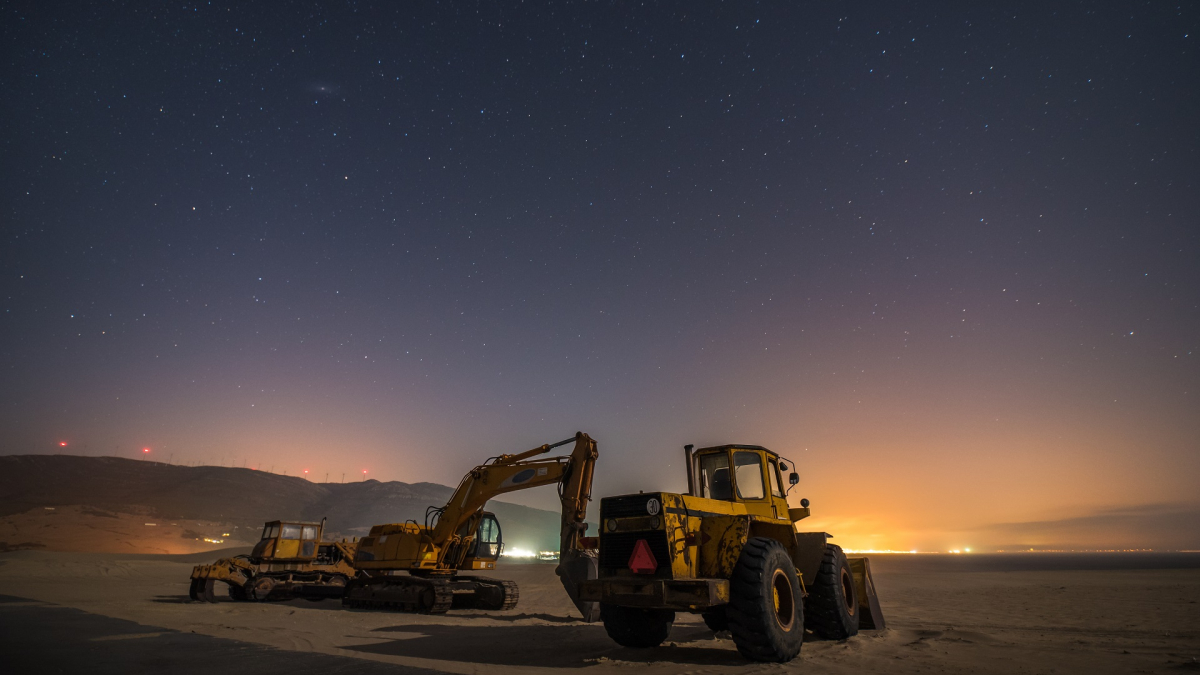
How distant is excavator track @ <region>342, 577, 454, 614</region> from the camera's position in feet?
60.2

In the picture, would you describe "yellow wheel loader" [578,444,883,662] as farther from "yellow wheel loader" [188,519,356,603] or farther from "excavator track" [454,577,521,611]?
"yellow wheel loader" [188,519,356,603]

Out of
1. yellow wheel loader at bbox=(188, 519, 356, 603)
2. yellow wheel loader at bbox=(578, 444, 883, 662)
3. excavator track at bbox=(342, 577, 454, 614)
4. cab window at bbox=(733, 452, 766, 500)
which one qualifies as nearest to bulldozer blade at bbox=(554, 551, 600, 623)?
yellow wheel loader at bbox=(578, 444, 883, 662)

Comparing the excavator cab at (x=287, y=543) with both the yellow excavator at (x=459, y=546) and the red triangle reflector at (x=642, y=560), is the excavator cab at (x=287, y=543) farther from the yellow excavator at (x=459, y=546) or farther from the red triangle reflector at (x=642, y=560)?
the red triangle reflector at (x=642, y=560)

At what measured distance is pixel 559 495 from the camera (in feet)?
55.6

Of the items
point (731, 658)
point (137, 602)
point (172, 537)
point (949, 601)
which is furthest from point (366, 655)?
point (172, 537)

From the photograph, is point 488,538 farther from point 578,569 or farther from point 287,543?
point 287,543

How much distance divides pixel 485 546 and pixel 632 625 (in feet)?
41.4

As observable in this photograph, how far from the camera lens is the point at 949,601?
21.2 m

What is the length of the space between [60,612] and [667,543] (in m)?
16.3

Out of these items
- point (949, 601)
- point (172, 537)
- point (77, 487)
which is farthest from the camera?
point (77, 487)

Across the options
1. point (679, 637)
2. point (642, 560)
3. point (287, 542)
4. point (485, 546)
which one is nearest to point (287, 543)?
point (287, 542)

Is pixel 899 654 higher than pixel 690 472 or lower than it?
lower

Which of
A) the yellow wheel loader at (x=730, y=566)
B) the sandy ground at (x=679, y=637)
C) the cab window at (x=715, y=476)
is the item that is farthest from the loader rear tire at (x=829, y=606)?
the cab window at (x=715, y=476)

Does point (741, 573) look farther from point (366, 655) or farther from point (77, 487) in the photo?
point (77, 487)
